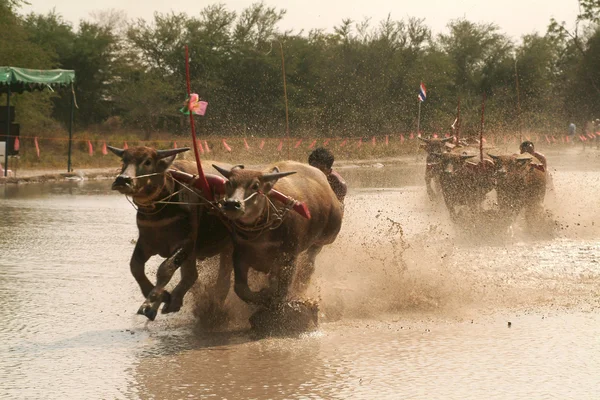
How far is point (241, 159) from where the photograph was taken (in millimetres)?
33781

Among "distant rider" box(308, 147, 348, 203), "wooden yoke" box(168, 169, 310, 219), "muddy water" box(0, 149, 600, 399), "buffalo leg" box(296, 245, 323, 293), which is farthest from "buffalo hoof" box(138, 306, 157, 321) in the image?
"distant rider" box(308, 147, 348, 203)

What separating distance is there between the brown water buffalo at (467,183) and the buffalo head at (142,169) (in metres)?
8.84

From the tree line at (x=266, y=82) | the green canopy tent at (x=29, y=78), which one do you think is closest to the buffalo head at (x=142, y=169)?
the green canopy tent at (x=29, y=78)

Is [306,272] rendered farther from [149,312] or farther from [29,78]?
[29,78]

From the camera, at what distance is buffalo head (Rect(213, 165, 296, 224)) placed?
775 cm

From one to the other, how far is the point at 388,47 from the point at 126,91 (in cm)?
1708

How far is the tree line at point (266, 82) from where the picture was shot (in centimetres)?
4828

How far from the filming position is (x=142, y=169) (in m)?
8.01

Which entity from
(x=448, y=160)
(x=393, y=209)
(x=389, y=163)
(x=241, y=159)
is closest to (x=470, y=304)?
(x=448, y=160)

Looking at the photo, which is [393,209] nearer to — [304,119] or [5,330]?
[5,330]

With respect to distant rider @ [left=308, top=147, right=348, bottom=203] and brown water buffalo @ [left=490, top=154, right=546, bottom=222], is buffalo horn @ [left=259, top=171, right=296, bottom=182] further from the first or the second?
brown water buffalo @ [left=490, top=154, right=546, bottom=222]

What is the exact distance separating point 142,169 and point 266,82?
43.6 m

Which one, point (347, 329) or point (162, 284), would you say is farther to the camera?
point (347, 329)

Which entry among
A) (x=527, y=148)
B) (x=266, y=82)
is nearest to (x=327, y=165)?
(x=527, y=148)
